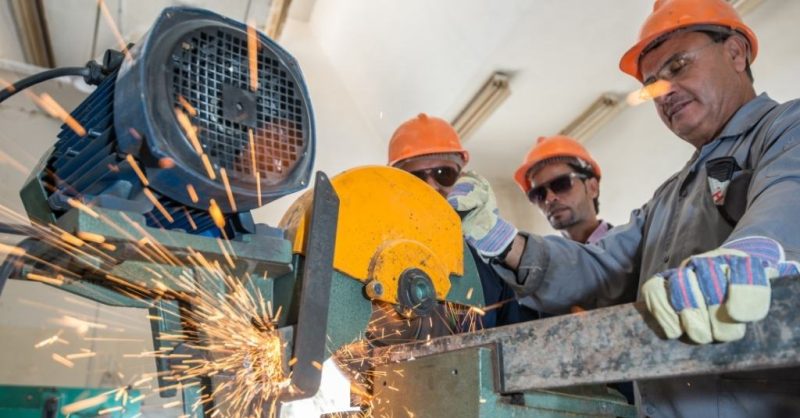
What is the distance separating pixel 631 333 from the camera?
36.5 inches

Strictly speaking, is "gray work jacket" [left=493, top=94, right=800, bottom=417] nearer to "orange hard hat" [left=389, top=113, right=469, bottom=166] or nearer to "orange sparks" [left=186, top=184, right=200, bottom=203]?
"orange sparks" [left=186, top=184, right=200, bottom=203]

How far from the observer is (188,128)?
3.04ft

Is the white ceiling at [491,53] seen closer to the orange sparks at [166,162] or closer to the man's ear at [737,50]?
the man's ear at [737,50]

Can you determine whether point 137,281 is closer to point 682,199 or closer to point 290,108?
point 290,108

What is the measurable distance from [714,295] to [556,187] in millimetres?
2800

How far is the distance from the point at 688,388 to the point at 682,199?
62cm

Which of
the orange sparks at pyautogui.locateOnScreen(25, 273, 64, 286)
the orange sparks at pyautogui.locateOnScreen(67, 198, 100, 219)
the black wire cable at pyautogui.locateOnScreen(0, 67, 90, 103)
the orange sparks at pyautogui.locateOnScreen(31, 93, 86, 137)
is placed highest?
the orange sparks at pyautogui.locateOnScreen(31, 93, 86, 137)

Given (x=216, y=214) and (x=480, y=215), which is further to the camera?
(x=480, y=215)

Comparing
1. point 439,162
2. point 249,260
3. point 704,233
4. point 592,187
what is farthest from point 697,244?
point 592,187

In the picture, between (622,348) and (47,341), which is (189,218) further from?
(47,341)

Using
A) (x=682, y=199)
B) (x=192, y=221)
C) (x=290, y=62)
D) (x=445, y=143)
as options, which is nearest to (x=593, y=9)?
(x=445, y=143)

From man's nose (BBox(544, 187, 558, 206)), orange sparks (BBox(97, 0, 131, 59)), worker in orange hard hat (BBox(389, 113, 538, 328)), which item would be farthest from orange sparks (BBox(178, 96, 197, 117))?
orange sparks (BBox(97, 0, 131, 59))

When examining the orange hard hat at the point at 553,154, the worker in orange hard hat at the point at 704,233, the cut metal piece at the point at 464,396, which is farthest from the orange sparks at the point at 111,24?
the cut metal piece at the point at 464,396

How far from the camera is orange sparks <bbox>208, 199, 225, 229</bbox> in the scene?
0.99 m
